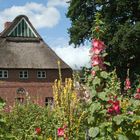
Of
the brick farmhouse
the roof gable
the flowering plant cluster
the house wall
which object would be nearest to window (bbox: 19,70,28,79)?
the brick farmhouse

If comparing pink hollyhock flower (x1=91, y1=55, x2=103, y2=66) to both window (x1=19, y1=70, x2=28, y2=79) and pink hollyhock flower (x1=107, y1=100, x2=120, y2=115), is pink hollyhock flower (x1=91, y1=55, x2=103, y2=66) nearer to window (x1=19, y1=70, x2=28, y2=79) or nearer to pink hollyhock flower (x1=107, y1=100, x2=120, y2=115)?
pink hollyhock flower (x1=107, y1=100, x2=120, y2=115)

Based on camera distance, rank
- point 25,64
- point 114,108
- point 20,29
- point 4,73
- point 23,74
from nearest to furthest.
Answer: point 114,108, point 4,73, point 23,74, point 25,64, point 20,29

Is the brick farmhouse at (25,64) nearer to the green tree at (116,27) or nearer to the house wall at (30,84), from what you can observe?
the house wall at (30,84)

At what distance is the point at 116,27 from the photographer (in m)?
36.6

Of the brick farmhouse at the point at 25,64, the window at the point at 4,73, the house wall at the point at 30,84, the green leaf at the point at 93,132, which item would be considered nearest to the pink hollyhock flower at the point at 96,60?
the green leaf at the point at 93,132

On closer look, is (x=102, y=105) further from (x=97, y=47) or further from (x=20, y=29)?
(x=20, y=29)

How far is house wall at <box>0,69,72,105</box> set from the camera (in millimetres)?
53344

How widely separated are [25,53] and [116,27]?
22.1 metres

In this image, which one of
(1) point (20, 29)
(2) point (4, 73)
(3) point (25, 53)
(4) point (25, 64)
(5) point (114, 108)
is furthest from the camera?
(3) point (25, 53)

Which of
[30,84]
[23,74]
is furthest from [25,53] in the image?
[30,84]

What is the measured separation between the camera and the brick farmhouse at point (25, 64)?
53562 millimetres

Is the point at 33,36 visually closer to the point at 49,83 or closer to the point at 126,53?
the point at 49,83

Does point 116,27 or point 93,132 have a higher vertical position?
point 116,27

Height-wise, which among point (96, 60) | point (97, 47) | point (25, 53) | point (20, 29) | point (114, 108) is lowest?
point (114, 108)
